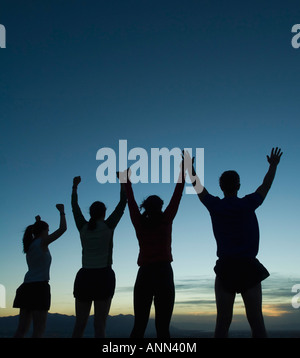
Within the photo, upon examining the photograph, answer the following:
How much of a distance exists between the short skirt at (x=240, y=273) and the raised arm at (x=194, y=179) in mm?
913

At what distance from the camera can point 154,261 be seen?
5.26m

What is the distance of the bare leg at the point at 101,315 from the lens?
568 cm

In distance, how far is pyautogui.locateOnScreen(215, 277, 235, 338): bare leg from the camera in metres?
4.79

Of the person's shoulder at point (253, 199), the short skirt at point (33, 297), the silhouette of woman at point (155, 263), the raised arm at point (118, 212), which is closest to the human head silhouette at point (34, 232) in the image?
the short skirt at point (33, 297)

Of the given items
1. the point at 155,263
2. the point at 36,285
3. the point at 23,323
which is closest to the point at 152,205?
the point at 155,263

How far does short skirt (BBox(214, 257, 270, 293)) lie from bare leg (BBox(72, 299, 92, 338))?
207cm

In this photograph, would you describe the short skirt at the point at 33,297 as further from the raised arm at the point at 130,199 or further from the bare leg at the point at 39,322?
the raised arm at the point at 130,199

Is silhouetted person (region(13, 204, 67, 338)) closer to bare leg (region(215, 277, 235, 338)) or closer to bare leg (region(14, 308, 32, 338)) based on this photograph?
bare leg (region(14, 308, 32, 338))

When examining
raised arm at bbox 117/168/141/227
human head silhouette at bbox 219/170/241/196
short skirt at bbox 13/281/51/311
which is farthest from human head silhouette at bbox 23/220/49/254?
human head silhouette at bbox 219/170/241/196

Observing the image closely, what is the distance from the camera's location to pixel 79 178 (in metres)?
7.17

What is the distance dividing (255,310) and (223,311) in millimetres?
374

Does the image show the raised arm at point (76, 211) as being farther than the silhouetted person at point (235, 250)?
Yes
